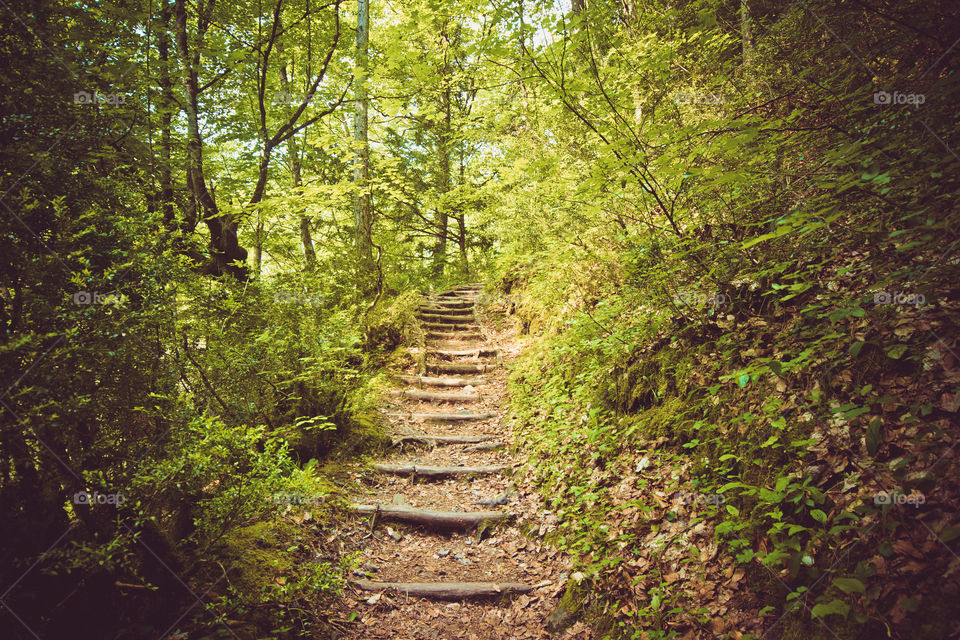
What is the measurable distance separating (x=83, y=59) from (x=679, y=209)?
5.27m

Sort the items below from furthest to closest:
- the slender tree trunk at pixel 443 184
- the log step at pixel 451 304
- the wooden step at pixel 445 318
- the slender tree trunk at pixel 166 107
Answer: the slender tree trunk at pixel 443 184, the log step at pixel 451 304, the wooden step at pixel 445 318, the slender tree trunk at pixel 166 107

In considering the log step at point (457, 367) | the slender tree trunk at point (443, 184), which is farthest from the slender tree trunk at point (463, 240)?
the log step at point (457, 367)

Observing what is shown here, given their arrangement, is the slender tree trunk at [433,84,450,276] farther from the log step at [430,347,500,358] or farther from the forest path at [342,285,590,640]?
the forest path at [342,285,590,640]

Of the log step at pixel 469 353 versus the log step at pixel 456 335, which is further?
the log step at pixel 456 335

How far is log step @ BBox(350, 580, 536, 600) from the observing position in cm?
356

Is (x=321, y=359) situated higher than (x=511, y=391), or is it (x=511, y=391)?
(x=321, y=359)

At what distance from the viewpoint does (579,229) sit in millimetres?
6930

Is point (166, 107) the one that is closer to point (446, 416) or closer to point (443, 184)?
point (446, 416)

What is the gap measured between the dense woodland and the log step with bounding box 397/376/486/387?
6.49 feet

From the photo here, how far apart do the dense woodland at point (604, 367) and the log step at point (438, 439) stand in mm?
631

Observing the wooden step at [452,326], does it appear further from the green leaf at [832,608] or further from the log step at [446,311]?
the green leaf at [832,608]

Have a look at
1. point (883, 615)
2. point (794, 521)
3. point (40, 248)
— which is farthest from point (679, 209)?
point (40, 248)

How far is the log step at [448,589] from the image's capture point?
3559 millimetres

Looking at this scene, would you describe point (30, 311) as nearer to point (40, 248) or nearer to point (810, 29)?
point (40, 248)
